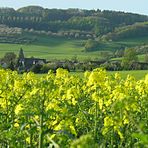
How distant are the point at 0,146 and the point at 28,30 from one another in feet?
472

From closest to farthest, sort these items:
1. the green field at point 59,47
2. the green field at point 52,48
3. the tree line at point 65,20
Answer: the green field at point 52,48 → the green field at point 59,47 → the tree line at point 65,20

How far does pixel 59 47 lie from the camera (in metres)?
128

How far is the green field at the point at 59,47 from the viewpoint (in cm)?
11294

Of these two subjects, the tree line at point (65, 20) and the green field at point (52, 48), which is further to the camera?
the tree line at point (65, 20)

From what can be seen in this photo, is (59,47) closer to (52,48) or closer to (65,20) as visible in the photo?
(52,48)

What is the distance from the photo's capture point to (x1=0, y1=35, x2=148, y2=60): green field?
112938 millimetres

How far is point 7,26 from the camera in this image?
15750 cm

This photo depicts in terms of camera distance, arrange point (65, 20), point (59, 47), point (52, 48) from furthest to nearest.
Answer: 1. point (65, 20)
2. point (59, 47)
3. point (52, 48)

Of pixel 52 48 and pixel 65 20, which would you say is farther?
pixel 65 20

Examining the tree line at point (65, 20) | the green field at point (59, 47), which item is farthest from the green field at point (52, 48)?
the tree line at point (65, 20)

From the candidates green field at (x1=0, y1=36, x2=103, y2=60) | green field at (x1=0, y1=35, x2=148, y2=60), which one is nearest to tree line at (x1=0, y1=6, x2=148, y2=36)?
green field at (x1=0, y1=35, x2=148, y2=60)

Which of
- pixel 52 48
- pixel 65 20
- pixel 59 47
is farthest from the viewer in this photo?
pixel 65 20

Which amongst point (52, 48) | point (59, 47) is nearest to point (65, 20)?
point (59, 47)

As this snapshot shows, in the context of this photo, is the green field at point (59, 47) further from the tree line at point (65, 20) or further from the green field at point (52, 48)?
the tree line at point (65, 20)
